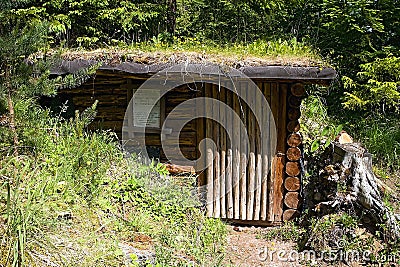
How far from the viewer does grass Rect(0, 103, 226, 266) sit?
11.7ft

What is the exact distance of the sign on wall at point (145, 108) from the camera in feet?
19.8

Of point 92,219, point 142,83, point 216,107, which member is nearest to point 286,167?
point 216,107

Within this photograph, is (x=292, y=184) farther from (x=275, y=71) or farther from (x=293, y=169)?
(x=275, y=71)

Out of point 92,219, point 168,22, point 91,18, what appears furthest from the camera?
point 168,22

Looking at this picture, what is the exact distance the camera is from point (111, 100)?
247 inches

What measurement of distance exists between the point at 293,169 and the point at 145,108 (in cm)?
227

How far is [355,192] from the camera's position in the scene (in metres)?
5.55

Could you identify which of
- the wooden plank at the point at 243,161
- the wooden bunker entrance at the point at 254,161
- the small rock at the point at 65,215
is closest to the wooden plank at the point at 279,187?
the wooden bunker entrance at the point at 254,161

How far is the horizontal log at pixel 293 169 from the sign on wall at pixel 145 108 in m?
1.93

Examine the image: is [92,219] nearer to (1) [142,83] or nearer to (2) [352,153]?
(1) [142,83]

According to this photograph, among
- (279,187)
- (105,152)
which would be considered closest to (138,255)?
(105,152)

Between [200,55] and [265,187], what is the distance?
6.94 feet

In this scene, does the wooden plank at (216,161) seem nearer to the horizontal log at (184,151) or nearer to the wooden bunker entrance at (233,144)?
the wooden bunker entrance at (233,144)

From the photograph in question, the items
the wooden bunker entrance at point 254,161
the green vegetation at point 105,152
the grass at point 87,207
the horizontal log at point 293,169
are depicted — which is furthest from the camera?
the horizontal log at point 293,169
